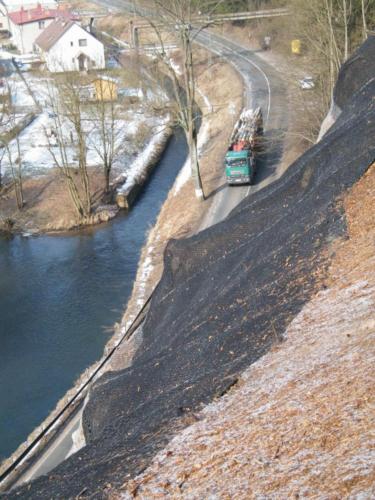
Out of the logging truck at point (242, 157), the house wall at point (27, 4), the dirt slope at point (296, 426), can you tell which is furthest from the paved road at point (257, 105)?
the house wall at point (27, 4)

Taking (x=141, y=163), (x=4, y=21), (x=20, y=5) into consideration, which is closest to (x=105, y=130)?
(x=141, y=163)

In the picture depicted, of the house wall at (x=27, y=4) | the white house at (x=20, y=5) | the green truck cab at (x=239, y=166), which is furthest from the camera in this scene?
the house wall at (x=27, y=4)

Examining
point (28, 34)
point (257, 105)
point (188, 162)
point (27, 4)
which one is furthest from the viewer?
point (27, 4)

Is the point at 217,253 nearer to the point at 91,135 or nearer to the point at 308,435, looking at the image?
the point at 308,435

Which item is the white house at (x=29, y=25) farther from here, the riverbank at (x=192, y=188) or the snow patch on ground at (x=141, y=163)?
the snow patch on ground at (x=141, y=163)

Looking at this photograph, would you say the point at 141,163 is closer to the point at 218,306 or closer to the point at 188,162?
→ the point at 188,162

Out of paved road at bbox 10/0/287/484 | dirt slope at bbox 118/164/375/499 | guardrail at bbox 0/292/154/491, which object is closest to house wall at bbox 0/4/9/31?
paved road at bbox 10/0/287/484
